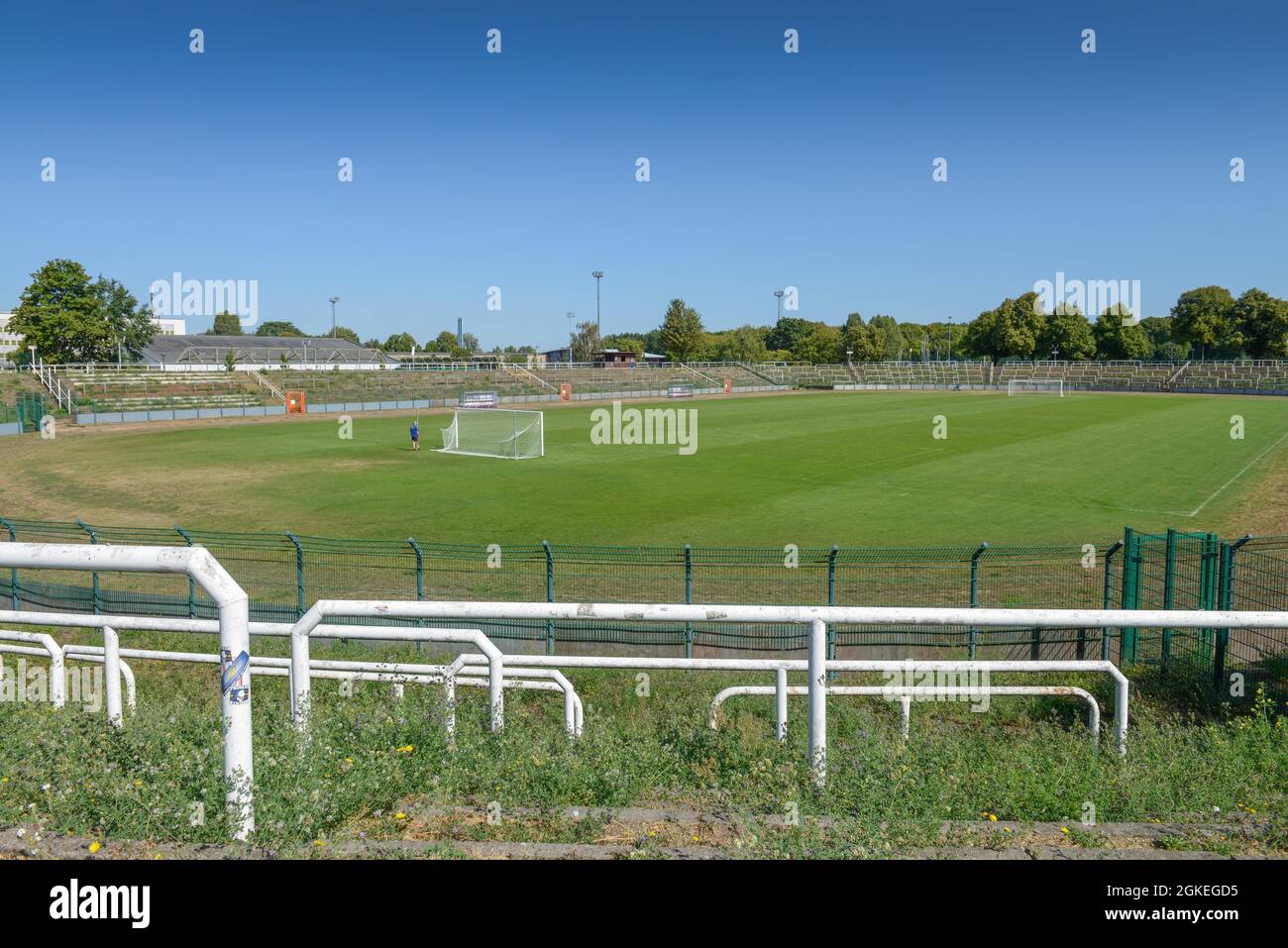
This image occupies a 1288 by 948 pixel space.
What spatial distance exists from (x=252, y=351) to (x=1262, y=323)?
132704 millimetres

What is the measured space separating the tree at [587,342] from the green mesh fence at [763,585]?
451 ft

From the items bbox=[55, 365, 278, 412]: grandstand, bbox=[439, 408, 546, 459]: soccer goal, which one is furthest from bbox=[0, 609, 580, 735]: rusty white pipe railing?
bbox=[55, 365, 278, 412]: grandstand

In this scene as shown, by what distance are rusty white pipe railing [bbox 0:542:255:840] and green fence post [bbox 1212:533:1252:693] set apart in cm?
808

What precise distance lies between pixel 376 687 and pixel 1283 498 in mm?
29222

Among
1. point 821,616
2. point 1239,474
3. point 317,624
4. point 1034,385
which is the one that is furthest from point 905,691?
point 1034,385

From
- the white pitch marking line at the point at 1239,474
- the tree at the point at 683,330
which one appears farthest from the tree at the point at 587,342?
the white pitch marking line at the point at 1239,474

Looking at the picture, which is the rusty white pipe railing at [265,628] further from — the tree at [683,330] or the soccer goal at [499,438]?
the tree at [683,330]

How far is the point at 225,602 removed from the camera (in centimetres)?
415

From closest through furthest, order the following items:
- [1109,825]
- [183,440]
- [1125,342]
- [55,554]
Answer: [55,554]
[1109,825]
[183,440]
[1125,342]

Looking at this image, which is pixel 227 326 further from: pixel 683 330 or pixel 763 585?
pixel 763 585

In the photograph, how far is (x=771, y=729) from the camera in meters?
6.94
